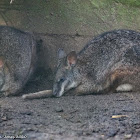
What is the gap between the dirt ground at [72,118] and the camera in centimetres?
405

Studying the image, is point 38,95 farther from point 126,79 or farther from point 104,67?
point 126,79

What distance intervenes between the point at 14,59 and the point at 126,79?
222 cm

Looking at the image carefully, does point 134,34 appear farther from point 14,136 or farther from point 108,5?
point 14,136

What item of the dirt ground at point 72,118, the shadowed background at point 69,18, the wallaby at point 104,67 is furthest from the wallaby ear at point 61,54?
the dirt ground at point 72,118

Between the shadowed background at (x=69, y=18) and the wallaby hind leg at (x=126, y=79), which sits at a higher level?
the shadowed background at (x=69, y=18)

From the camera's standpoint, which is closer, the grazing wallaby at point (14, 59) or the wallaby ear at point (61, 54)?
the grazing wallaby at point (14, 59)

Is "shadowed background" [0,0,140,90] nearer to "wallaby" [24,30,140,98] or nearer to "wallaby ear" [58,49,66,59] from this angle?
"wallaby ear" [58,49,66,59]

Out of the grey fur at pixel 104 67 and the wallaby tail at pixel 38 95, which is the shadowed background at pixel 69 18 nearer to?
the grey fur at pixel 104 67

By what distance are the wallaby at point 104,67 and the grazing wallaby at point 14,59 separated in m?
0.78

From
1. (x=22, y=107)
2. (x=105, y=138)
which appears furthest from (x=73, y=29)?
(x=105, y=138)

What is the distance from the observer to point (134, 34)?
6.67 meters

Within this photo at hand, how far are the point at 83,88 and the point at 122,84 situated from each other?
742mm

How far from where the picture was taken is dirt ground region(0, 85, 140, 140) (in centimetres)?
405

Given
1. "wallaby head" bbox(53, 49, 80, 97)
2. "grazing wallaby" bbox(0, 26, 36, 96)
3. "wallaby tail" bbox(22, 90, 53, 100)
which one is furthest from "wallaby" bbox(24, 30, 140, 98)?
"grazing wallaby" bbox(0, 26, 36, 96)
